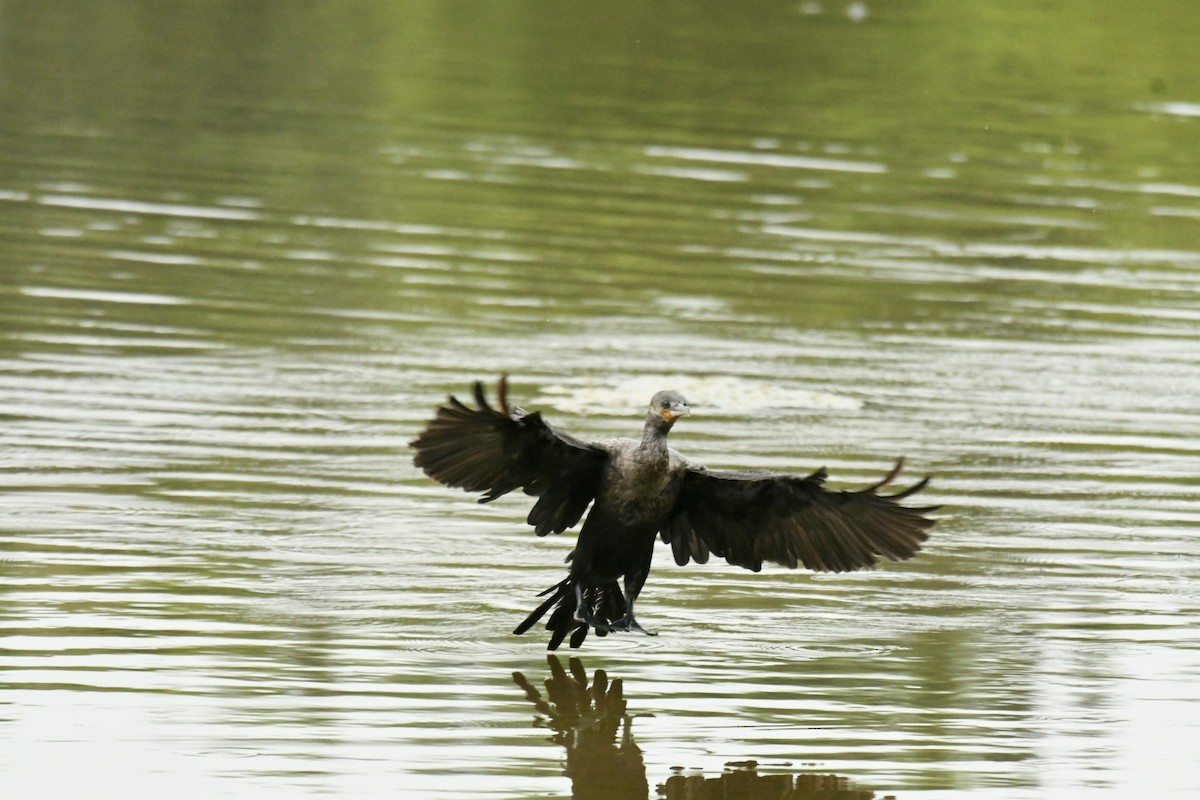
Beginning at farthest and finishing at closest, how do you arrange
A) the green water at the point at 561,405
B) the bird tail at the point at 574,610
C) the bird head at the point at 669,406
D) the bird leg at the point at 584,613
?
the bird tail at the point at 574,610, the bird leg at the point at 584,613, the bird head at the point at 669,406, the green water at the point at 561,405

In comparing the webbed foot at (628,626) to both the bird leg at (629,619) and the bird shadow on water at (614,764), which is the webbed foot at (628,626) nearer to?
the bird leg at (629,619)

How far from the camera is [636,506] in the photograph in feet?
22.7

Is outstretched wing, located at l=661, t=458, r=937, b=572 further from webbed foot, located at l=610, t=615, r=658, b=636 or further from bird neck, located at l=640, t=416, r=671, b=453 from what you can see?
webbed foot, located at l=610, t=615, r=658, b=636

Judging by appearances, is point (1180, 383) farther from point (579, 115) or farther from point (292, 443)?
point (579, 115)

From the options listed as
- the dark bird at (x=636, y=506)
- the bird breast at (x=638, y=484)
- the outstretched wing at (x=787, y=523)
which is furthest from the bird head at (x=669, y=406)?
the outstretched wing at (x=787, y=523)

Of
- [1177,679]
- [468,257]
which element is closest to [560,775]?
[1177,679]

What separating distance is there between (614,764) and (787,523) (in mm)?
1161

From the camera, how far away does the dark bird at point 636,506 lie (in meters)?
6.68

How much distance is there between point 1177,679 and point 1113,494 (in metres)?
2.36

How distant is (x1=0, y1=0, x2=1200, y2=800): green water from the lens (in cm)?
653

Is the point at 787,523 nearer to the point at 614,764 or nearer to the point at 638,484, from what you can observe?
the point at 638,484

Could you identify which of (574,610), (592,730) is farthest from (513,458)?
(592,730)

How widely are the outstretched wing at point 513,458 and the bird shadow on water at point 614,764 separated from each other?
0.60 metres

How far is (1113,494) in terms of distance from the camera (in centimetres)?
956
